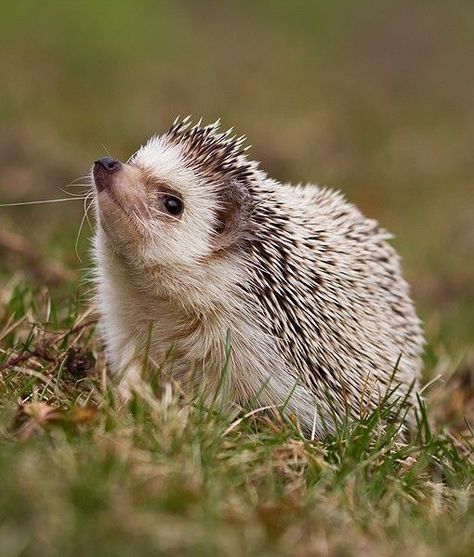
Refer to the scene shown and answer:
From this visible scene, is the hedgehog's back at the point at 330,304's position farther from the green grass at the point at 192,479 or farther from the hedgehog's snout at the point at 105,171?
the hedgehog's snout at the point at 105,171

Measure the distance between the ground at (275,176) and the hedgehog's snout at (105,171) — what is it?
0.86 m

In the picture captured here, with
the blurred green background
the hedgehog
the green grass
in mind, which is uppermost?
the blurred green background

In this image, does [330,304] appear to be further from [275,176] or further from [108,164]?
[275,176]

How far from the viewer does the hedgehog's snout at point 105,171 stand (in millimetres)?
5035

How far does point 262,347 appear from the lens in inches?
199

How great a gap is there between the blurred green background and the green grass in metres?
3.64

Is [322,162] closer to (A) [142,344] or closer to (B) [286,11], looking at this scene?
(B) [286,11]

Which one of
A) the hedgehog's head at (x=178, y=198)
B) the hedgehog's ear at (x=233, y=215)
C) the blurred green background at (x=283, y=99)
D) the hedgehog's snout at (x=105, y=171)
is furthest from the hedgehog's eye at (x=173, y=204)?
the blurred green background at (x=283, y=99)

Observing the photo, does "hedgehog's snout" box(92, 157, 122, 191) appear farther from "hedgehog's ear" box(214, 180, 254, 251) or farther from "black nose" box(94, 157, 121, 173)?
"hedgehog's ear" box(214, 180, 254, 251)

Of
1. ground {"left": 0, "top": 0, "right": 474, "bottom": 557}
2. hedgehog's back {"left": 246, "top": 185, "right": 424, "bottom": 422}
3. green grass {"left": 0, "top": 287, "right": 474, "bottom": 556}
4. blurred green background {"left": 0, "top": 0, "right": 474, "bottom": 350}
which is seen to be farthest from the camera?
blurred green background {"left": 0, "top": 0, "right": 474, "bottom": 350}

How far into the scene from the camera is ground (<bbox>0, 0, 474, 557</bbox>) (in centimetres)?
326

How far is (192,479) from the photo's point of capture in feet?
11.5

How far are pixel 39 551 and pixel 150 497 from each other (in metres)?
0.46

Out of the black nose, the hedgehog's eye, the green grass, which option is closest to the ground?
the green grass
